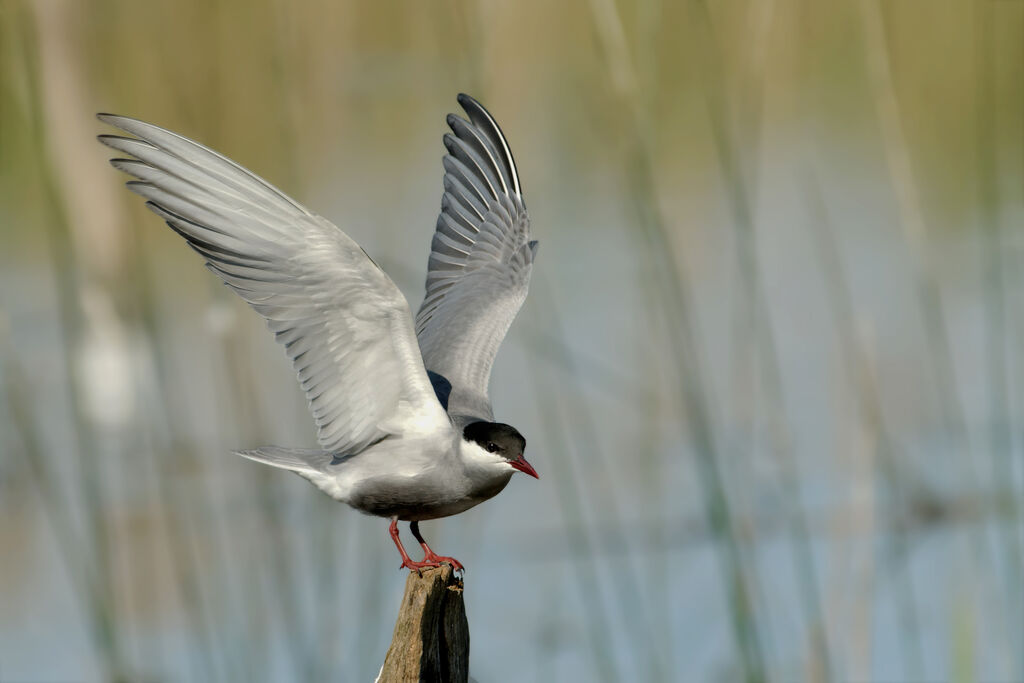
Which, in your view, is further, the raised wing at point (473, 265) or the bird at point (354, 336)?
the raised wing at point (473, 265)

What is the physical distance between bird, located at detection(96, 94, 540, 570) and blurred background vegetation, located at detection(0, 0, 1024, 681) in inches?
6.6

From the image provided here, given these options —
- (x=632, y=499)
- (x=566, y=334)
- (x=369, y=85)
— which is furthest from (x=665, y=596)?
(x=369, y=85)

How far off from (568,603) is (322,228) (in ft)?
6.95

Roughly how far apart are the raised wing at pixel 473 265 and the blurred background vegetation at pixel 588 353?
0.56ft

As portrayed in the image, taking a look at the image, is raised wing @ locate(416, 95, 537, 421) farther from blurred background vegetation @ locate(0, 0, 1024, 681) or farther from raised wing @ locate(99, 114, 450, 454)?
raised wing @ locate(99, 114, 450, 454)

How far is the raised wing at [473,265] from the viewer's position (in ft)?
12.5

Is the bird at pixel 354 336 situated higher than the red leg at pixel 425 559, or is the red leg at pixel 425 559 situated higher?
the bird at pixel 354 336

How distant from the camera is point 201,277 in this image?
7051mm


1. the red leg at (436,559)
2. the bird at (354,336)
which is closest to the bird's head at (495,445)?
the bird at (354,336)

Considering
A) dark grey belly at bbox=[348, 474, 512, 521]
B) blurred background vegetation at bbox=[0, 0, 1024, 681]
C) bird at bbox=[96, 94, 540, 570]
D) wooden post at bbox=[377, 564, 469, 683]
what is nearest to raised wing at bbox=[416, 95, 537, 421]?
bird at bbox=[96, 94, 540, 570]

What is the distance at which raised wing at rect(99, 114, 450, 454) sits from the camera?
8.62 ft

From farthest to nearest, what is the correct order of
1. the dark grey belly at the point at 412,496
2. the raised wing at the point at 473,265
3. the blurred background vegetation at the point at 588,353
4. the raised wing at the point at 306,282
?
the raised wing at the point at 473,265 → the dark grey belly at the point at 412,496 → the blurred background vegetation at the point at 588,353 → the raised wing at the point at 306,282

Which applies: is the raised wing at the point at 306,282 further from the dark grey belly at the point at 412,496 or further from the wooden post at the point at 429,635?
the wooden post at the point at 429,635

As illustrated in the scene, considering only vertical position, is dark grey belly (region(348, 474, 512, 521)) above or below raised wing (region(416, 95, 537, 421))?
below
